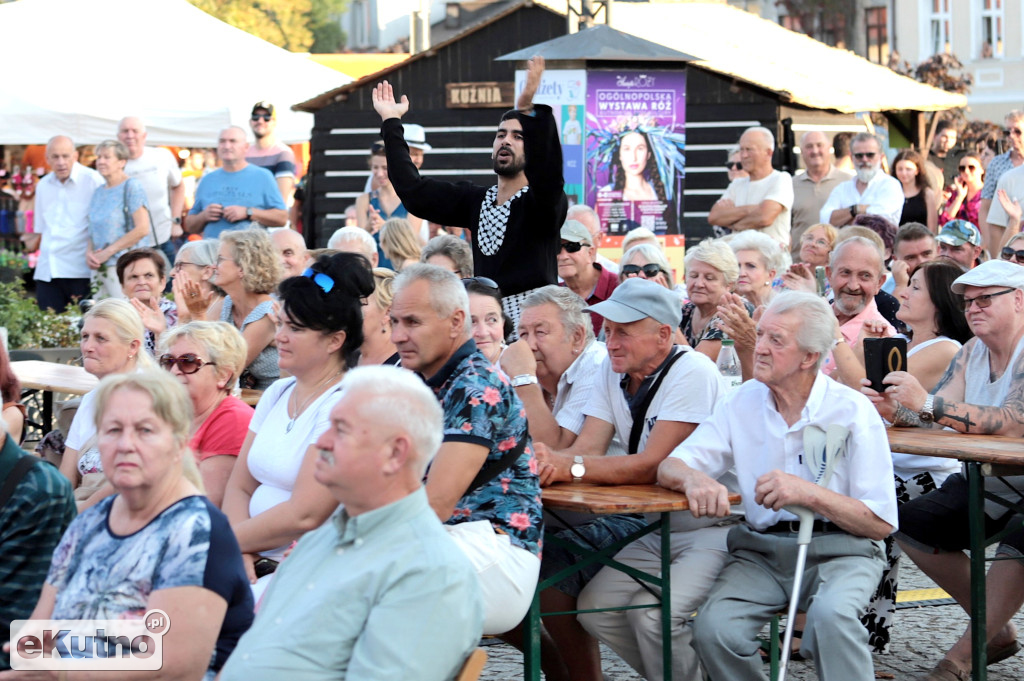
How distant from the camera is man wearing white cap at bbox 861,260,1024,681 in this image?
4980 mm

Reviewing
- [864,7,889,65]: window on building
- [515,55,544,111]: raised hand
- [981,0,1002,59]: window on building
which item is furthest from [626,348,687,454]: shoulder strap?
[864,7,889,65]: window on building

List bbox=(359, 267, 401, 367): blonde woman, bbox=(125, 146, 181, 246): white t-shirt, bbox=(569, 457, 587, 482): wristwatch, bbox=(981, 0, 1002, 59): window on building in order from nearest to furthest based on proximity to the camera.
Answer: bbox=(569, 457, 587, 482): wristwatch < bbox=(359, 267, 401, 367): blonde woman < bbox=(125, 146, 181, 246): white t-shirt < bbox=(981, 0, 1002, 59): window on building

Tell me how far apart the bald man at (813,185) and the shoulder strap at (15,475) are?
8062 millimetres

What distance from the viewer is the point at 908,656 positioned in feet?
18.1

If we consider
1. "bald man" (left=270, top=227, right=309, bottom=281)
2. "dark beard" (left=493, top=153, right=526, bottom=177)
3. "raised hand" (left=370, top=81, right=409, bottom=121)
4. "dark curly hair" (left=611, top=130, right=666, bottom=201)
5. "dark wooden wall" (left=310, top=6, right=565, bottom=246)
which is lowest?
"bald man" (left=270, top=227, right=309, bottom=281)

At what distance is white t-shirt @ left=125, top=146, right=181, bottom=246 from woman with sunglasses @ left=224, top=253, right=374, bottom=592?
6798 millimetres

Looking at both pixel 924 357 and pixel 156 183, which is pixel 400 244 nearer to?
pixel 156 183

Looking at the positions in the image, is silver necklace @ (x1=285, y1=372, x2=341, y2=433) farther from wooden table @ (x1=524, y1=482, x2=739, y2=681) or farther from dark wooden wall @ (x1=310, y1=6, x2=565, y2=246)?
dark wooden wall @ (x1=310, y1=6, x2=565, y2=246)

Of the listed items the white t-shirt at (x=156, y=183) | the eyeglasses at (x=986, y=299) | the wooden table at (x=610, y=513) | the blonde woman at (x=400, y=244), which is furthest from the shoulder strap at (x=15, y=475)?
the white t-shirt at (x=156, y=183)

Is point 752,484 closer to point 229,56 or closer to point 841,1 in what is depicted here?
point 229,56

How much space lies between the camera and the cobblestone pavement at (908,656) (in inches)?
209

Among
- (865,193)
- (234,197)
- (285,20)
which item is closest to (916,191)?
(865,193)

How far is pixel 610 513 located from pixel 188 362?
1703 millimetres

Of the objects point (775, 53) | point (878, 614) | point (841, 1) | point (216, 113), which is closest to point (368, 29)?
point (841, 1)
